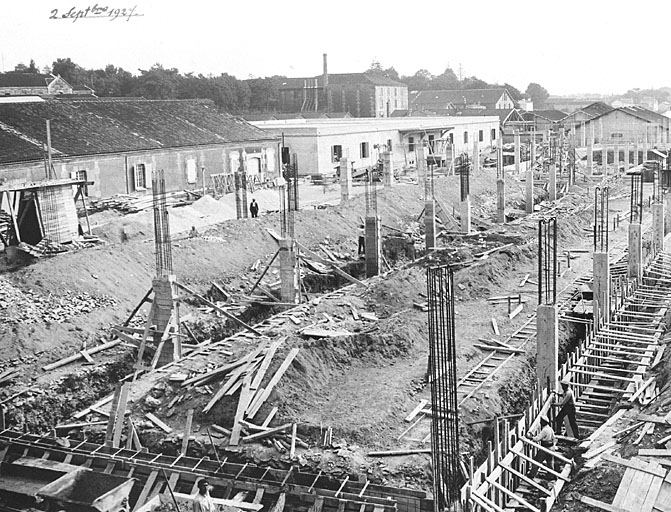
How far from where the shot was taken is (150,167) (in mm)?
35250

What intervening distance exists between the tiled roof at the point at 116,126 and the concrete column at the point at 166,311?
1374cm

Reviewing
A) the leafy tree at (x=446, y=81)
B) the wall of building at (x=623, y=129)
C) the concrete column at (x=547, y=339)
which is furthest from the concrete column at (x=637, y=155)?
the leafy tree at (x=446, y=81)

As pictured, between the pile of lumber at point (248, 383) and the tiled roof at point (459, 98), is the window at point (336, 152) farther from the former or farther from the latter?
the tiled roof at point (459, 98)

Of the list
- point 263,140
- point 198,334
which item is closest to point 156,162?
point 263,140

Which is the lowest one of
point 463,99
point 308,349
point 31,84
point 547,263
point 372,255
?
point 308,349

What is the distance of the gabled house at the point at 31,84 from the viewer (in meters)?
55.6

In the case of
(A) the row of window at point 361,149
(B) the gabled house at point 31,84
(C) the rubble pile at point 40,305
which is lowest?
(C) the rubble pile at point 40,305

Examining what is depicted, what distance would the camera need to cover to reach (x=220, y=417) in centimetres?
1425

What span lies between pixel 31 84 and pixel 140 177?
2743cm

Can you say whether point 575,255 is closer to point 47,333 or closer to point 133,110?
point 47,333

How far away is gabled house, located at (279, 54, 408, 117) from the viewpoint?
84.8 meters

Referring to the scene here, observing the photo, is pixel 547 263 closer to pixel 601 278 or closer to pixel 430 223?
pixel 601 278

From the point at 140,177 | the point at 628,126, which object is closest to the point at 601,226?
the point at 140,177

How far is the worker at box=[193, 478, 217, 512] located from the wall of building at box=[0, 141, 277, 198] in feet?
63.8
